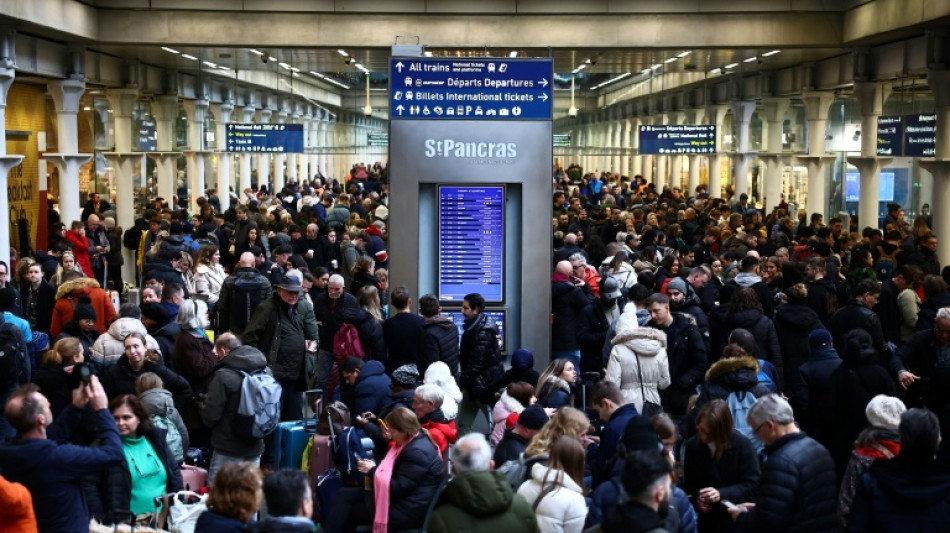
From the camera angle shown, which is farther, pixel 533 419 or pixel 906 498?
pixel 533 419

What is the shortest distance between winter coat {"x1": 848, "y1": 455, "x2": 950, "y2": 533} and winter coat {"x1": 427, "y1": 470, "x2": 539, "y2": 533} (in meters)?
1.84

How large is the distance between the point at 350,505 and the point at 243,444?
6.08ft

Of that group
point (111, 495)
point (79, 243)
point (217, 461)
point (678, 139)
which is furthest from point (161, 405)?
point (678, 139)

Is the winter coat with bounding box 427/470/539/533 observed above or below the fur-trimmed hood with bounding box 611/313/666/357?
below

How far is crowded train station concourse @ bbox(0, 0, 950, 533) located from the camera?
24.0 feet

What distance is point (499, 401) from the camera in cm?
988

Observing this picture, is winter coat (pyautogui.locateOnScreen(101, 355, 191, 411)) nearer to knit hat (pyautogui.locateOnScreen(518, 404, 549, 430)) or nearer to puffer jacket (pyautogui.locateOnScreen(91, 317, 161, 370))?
puffer jacket (pyautogui.locateOnScreen(91, 317, 161, 370))

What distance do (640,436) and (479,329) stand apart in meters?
4.91

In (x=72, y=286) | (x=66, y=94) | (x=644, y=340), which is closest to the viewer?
(x=644, y=340)

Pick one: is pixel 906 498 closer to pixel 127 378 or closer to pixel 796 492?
pixel 796 492

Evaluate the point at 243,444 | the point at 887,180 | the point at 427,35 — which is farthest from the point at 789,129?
the point at 243,444

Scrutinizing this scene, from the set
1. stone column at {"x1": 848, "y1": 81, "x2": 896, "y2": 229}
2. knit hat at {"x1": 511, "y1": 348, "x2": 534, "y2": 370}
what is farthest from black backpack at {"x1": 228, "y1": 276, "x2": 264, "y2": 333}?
stone column at {"x1": 848, "y1": 81, "x2": 896, "y2": 229}

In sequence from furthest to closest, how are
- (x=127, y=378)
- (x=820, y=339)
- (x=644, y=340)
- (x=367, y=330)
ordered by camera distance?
1. (x=367, y=330)
2. (x=820, y=339)
3. (x=644, y=340)
4. (x=127, y=378)

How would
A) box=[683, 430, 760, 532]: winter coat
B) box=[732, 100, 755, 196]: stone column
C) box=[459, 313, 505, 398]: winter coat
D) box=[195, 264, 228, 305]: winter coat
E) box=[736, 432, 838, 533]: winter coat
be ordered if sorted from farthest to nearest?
box=[732, 100, 755, 196]: stone column, box=[195, 264, 228, 305]: winter coat, box=[459, 313, 505, 398]: winter coat, box=[683, 430, 760, 532]: winter coat, box=[736, 432, 838, 533]: winter coat
